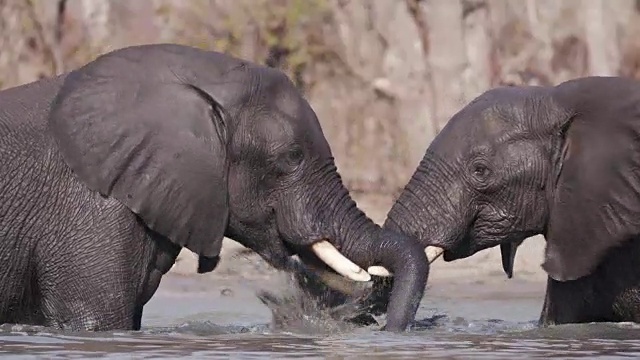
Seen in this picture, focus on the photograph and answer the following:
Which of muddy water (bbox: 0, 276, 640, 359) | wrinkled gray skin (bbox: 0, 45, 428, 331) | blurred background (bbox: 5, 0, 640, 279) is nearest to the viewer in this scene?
muddy water (bbox: 0, 276, 640, 359)

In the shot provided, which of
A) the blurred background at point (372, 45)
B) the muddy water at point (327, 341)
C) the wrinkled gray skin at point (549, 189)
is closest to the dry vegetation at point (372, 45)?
the blurred background at point (372, 45)

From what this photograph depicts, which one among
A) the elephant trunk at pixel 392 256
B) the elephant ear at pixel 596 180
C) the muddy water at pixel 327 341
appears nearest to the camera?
the muddy water at pixel 327 341

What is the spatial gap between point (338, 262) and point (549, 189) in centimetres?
118

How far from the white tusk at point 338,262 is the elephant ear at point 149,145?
1.82ft

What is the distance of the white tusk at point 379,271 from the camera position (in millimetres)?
9891

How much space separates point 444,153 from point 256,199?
1.05 metres

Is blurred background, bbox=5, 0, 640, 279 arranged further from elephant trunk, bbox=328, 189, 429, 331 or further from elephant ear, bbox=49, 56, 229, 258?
elephant ear, bbox=49, 56, 229, 258

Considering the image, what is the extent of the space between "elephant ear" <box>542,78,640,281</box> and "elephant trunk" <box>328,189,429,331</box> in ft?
2.51

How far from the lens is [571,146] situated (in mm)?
10227

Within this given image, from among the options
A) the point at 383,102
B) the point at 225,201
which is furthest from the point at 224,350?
the point at 383,102

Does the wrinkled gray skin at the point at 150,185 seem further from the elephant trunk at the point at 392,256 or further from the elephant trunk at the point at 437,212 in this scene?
the elephant trunk at the point at 437,212

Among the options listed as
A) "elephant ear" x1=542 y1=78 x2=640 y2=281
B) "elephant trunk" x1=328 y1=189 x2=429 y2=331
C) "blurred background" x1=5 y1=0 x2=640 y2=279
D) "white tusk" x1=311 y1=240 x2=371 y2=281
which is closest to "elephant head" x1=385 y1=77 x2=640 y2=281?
"elephant ear" x1=542 y1=78 x2=640 y2=281

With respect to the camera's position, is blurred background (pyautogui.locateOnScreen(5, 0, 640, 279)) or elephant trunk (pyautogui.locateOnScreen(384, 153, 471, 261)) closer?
elephant trunk (pyautogui.locateOnScreen(384, 153, 471, 261))

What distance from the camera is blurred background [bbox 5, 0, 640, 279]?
57.0 ft
